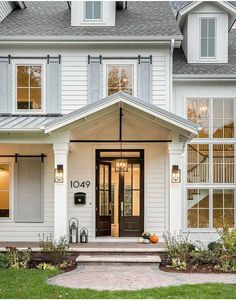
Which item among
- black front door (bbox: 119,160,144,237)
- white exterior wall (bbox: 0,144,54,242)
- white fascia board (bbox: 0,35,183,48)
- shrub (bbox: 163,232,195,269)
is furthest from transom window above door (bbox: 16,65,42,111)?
shrub (bbox: 163,232,195,269)

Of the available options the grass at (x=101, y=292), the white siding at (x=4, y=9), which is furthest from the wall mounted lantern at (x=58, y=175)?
the white siding at (x=4, y=9)

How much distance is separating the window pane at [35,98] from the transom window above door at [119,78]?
1958mm

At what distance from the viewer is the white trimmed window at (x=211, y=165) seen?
1541 cm

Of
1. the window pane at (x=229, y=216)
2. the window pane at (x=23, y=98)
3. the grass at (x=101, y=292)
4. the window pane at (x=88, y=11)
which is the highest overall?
the window pane at (x=88, y=11)

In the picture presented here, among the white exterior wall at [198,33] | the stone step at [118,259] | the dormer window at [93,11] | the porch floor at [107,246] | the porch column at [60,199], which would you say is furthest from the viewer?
the white exterior wall at [198,33]

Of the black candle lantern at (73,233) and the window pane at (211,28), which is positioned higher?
the window pane at (211,28)

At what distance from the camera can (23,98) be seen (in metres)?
14.9

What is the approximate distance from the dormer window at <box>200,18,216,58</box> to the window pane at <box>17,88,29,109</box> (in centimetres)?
543

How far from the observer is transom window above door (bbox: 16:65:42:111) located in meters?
14.9

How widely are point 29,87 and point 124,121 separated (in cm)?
283

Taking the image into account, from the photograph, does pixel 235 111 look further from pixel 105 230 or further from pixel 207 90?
pixel 105 230

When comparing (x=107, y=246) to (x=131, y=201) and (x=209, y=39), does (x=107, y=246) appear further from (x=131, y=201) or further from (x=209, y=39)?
(x=209, y=39)

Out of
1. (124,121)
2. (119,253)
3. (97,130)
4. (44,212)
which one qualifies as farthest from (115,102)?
(44,212)

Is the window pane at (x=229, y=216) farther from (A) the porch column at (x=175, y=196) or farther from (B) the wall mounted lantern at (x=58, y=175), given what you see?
(B) the wall mounted lantern at (x=58, y=175)
